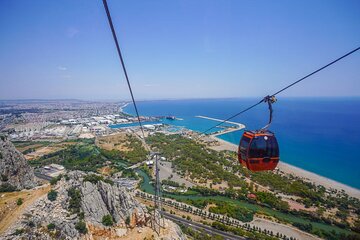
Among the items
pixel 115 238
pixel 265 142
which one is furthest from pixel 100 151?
pixel 265 142

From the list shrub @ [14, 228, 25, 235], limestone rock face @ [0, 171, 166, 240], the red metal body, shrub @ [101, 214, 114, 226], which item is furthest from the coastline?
shrub @ [14, 228, 25, 235]

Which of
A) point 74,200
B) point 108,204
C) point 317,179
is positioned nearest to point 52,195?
point 74,200

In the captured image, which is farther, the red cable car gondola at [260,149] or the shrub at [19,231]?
the shrub at [19,231]

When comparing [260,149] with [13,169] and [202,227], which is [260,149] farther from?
[13,169]

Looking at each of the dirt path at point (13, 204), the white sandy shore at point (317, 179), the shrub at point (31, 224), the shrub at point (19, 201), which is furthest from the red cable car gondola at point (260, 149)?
the white sandy shore at point (317, 179)

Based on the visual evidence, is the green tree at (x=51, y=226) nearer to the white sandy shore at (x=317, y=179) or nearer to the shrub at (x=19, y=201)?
the shrub at (x=19, y=201)

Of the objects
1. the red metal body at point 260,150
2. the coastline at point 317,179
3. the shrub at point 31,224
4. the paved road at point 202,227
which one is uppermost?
the red metal body at point 260,150

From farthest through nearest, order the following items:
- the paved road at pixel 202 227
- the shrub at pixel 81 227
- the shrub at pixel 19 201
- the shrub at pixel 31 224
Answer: the paved road at pixel 202 227
the shrub at pixel 19 201
the shrub at pixel 81 227
the shrub at pixel 31 224
